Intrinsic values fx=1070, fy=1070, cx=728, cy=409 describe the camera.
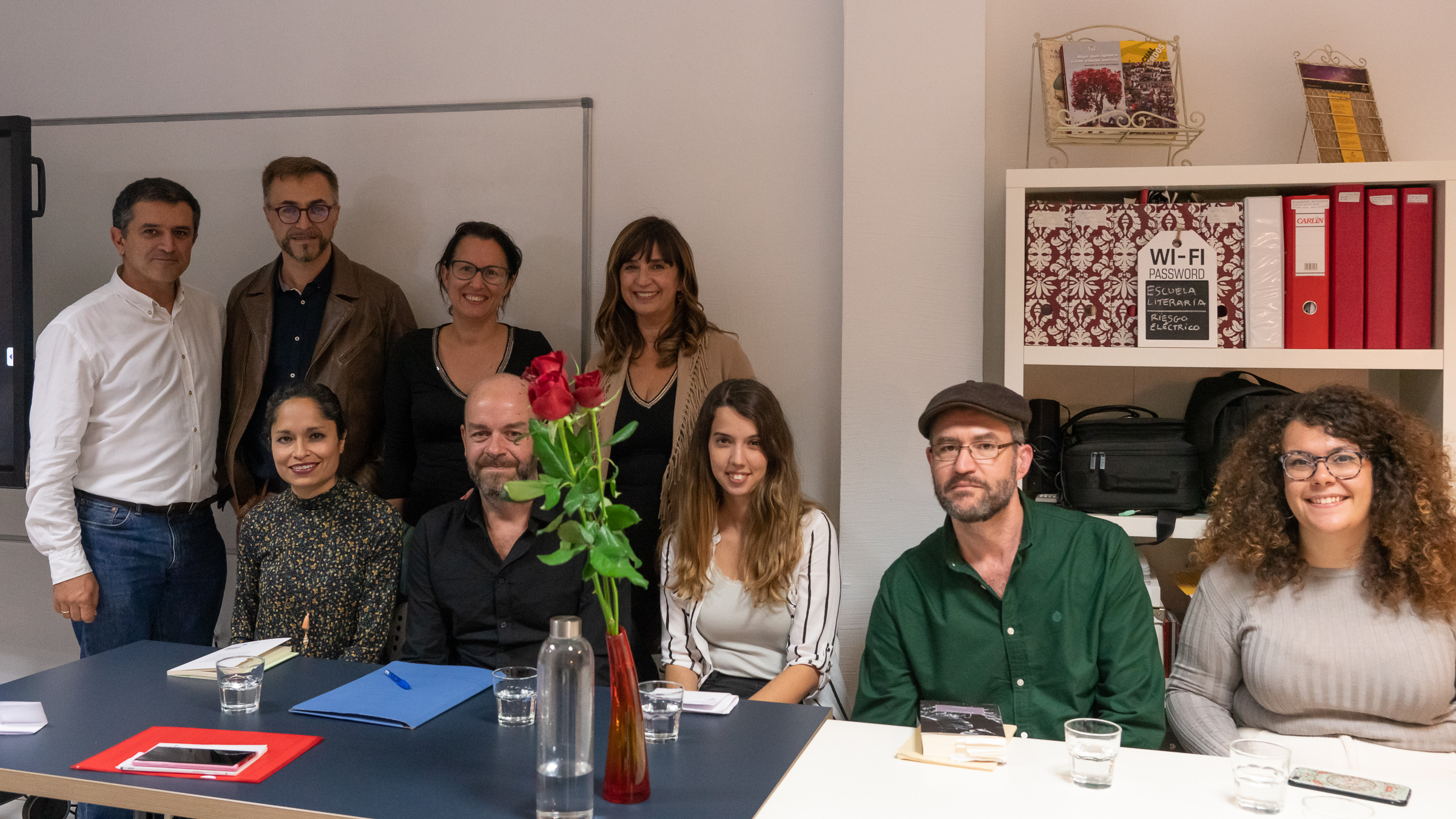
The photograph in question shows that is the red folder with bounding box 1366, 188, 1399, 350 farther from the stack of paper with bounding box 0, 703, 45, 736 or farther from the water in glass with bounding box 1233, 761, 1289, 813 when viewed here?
the stack of paper with bounding box 0, 703, 45, 736

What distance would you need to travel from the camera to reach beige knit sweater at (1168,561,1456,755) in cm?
197

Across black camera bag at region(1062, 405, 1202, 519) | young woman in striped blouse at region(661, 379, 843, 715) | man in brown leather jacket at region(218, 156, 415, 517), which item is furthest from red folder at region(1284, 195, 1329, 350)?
man in brown leather jacket at region(218, 156, 415, 517)

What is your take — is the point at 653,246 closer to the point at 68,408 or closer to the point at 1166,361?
the point at 1166,361

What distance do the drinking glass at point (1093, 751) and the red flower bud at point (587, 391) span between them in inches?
31.9

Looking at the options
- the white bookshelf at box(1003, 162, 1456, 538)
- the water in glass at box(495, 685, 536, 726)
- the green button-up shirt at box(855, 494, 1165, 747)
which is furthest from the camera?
the white bookshelf at box(1003, 162, 1456, 538)

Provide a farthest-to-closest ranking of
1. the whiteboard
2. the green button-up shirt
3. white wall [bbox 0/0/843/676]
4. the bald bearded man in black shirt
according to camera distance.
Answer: the whiteboard → white wall [bbox 0/0/843/676] → the bald bearded man in black shirt → the green button-up shirt

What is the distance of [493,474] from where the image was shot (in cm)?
244

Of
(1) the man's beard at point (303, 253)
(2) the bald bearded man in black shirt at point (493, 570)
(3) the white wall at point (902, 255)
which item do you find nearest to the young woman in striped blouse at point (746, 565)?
(2) the bald bearded man in black shirt at point (493, 570)

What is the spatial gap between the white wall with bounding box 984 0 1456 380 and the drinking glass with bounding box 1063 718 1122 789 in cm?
165

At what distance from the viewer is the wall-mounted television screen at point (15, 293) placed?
10.3 feet

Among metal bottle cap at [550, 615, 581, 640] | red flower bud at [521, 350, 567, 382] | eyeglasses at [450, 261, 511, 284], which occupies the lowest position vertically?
metal bottle cap at [550, 615, 581, 640]

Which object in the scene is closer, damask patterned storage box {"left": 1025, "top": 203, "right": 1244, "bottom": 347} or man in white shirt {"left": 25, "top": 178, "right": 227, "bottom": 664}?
damask patterned storage box {"left": 1025, "top": 203, "right": 1244, "bottom": 347}

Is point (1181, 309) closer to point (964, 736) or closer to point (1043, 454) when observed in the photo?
point (1043, 454)

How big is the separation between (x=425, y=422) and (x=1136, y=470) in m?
1.88
